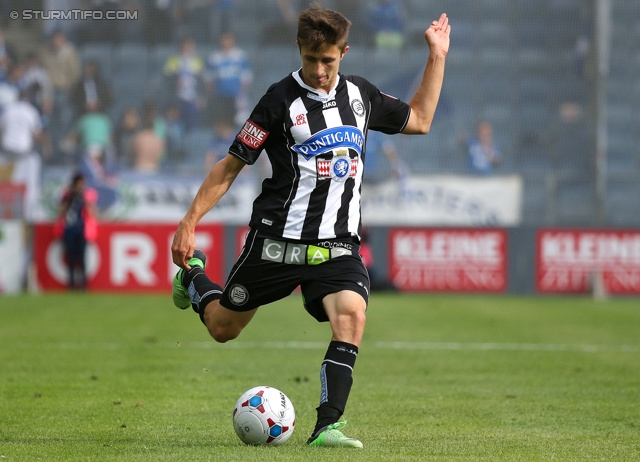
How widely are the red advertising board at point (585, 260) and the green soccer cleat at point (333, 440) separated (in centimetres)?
1557

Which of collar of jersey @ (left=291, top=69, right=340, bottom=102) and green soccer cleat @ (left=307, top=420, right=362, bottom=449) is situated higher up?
collar of jersey @ (left=291, top=69, right=340, bottom=102)

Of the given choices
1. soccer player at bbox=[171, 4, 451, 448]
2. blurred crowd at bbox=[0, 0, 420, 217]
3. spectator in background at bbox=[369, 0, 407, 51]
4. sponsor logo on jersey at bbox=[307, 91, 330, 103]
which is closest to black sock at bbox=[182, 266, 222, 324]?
soccer player at bbox=[171, 4, 451, 448]

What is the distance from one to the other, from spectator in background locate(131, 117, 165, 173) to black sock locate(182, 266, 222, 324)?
53.8ft

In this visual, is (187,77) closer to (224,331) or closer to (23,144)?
(23,144)

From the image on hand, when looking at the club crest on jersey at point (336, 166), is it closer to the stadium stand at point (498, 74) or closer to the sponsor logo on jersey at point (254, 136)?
the sponsor logo on jersey at point (254, 136)

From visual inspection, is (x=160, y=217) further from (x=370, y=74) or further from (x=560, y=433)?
(x=560, y=433)

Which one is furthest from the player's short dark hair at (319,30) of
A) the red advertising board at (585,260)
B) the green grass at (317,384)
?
the red advertising board at (585,260)

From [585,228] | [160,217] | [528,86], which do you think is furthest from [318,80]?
[528,86]

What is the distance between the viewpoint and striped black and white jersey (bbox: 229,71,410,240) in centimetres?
524

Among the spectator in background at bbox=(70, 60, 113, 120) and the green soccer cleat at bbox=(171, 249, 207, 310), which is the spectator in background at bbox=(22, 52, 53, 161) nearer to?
the spectator in background at bbox=(70, 60, 113, 120)

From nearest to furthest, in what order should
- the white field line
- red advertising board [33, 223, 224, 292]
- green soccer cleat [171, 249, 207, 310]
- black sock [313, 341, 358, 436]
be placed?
black sock [313, 341, 358, 436]
green soccer cleat [171, 249, 207, 310]
the white field line
red advertising board [33, 223, 224, 292]

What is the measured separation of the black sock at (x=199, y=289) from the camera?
5.90 metres

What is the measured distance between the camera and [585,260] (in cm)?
1998

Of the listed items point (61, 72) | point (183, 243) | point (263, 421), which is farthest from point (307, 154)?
point (61, 72)
